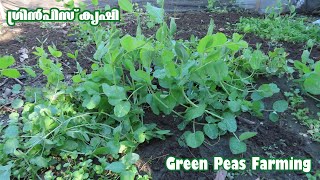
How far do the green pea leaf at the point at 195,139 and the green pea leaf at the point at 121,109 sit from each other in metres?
0.33

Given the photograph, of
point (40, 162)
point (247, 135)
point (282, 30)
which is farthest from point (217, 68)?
point (282, 30)

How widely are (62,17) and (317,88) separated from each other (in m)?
2.71

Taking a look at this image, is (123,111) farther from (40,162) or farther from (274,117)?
(274,117)

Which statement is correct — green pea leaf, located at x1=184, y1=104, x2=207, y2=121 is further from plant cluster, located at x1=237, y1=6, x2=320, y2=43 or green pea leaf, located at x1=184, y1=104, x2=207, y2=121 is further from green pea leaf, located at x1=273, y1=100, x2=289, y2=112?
plant cluster, located at x1=237, y1=6, x2=320, y2=43

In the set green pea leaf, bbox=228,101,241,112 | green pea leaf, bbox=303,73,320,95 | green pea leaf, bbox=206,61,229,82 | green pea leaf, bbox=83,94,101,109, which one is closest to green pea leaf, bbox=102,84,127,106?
green pea leaf, bbox=83,94,101,109

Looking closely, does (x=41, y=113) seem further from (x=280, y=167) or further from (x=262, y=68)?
(x=262, y=68)

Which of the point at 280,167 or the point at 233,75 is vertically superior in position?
the point at 233,75

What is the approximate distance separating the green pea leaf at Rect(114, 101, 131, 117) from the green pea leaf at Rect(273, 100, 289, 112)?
0.86 metres

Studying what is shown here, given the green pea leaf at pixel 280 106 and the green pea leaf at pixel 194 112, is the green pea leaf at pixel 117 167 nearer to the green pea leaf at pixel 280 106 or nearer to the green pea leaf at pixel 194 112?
the green pea leaf at pixel 194 112

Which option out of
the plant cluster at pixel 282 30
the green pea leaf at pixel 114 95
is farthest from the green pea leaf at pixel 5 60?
the plant cluster at pixel 282 30

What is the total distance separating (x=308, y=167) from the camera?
1.68 m

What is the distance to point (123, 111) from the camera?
5.36 feet

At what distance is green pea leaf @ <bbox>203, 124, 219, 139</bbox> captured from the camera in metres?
1.75

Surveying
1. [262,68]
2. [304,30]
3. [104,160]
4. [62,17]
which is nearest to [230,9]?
[304,30]
